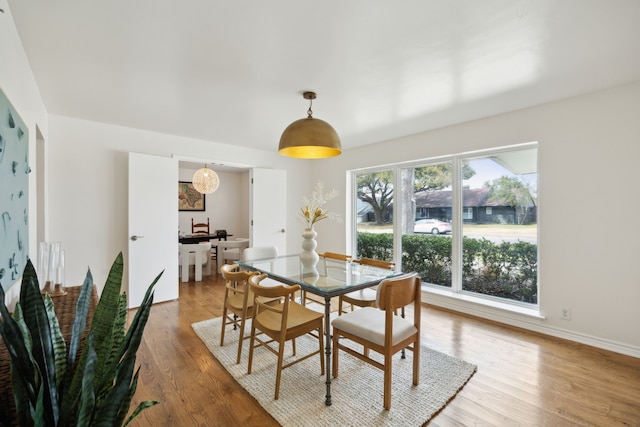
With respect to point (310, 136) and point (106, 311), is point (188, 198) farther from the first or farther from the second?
point (106, 311)

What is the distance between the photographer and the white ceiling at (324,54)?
1.55m

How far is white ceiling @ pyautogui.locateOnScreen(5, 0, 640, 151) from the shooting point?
155 centimetres

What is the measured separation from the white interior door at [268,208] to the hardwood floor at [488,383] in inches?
82.7

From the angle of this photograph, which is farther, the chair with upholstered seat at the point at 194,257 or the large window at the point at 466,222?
the chair with upholstered seat at the point at 194,257

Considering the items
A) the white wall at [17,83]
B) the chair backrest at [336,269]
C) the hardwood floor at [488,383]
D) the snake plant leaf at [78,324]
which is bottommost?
the hardwood floor at [488,383]

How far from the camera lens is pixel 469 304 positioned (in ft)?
11.0

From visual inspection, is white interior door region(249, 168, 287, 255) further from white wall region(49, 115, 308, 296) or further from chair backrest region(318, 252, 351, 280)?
chair backrest region(318, 252, 351, 280)

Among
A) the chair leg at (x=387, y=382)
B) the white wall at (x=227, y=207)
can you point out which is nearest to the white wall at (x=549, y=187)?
the chair leg at (x=387, y=382)

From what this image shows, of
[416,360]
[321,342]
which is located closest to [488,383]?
[416,360]

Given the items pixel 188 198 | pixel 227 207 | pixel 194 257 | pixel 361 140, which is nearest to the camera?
pixel 361 140

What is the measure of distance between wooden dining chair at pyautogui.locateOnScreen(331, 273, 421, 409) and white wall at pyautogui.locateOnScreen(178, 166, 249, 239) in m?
5.78

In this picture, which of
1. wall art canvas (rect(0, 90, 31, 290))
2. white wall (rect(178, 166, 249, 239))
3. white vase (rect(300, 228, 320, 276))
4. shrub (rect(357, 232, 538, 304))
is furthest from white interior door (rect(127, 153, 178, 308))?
shrub (rect(357, 232, 538, 304))

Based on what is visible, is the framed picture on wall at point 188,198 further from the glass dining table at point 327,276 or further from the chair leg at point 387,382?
the chair leg at point 387,382

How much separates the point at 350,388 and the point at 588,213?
8.76 ft
